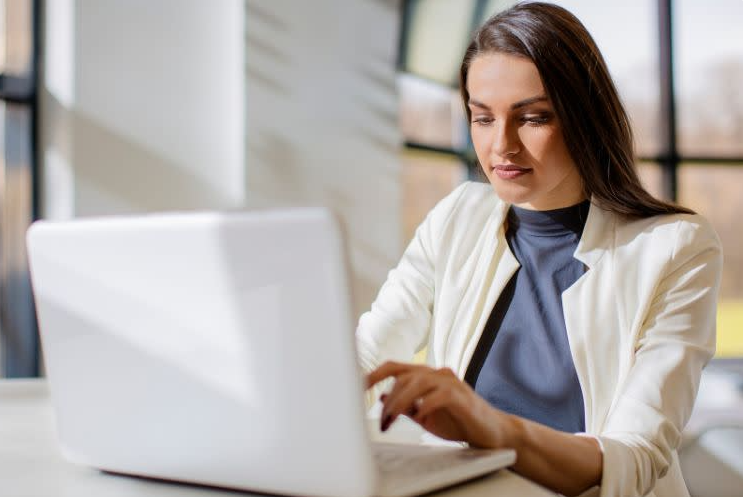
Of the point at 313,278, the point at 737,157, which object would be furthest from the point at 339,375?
the point at 737,157

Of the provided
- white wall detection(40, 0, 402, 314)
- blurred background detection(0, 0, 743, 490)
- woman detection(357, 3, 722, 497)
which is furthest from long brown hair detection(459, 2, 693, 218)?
white wall detection(40, 0, 402, 314)

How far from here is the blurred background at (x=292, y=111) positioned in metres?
3.21

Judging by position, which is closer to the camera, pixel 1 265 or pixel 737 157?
pixel 1 265

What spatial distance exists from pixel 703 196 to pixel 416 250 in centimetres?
366

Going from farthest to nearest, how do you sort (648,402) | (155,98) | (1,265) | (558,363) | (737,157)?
(737,157) → (155,98) → (1,265) → (558,363) → (648,402)

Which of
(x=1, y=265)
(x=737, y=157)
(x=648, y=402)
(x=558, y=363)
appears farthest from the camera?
(x=737, y=157)

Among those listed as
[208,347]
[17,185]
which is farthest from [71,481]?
[17,185]

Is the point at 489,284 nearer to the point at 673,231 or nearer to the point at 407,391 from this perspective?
the point at 673,231

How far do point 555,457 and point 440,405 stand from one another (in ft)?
0.58

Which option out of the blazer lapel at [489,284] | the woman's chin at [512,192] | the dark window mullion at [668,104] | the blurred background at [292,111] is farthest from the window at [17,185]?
the dark window mullion at [668,104]

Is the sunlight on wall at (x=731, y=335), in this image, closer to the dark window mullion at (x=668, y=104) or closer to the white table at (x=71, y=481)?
the dark window mullion at (x=668, y=104)

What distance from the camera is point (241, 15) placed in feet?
11.8

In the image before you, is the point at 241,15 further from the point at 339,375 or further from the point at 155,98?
the point at 339,375

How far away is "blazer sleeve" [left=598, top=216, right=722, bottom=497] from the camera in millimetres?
978
